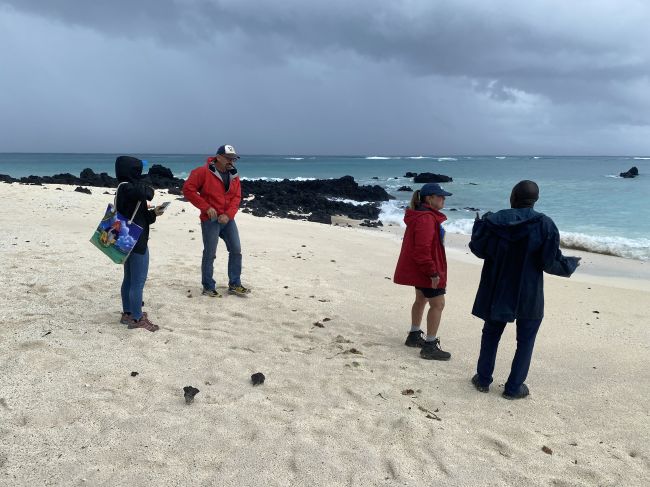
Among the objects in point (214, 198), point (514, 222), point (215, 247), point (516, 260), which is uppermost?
point (514, 222)

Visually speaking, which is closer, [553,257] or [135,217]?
[553,257]

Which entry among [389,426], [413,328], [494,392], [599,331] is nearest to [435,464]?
[389,426]

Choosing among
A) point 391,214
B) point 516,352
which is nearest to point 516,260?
point 516,352

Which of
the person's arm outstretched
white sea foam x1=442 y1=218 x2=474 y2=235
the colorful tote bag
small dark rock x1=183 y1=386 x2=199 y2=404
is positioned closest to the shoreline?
white sea foam x1=442 y1=218 x2=474 y2=235

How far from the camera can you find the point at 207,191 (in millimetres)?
5961

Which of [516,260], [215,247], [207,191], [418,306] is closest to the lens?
[516,260]

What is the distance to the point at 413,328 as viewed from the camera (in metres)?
5.12

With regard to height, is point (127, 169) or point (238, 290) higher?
point (127, 169)

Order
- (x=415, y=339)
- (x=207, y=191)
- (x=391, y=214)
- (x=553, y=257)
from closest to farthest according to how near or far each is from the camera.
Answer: (x=553, y=257)
(x=415, y=339)
(x=207, y=191)
(x=391, y=214)

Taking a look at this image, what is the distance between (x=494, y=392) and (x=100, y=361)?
328 cm

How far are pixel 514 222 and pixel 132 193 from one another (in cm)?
332

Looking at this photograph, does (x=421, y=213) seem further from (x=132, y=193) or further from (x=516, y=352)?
(x=132, y=193)

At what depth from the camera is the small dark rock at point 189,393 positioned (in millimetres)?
3574

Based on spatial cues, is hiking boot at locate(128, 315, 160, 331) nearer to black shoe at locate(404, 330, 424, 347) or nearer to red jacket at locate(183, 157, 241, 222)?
red jacket at locate(183, 157, 241, 222)
